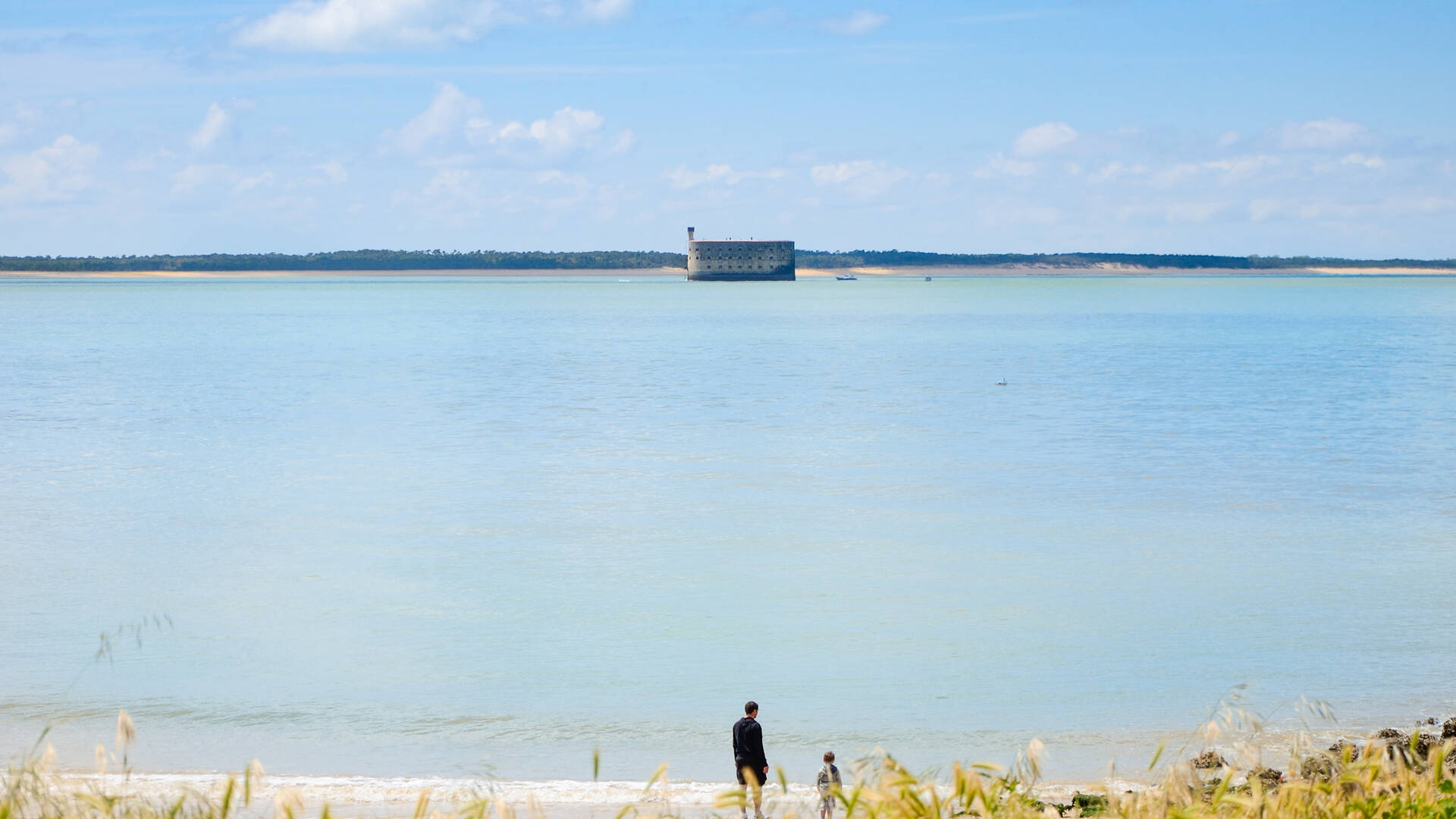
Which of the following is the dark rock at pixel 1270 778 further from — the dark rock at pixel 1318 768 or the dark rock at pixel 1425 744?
the dark rock at pixel 1425 744

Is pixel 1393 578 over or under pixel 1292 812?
under

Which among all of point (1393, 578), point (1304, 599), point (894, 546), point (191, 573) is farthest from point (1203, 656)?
point (191, 573)

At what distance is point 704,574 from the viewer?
18375 millimetres

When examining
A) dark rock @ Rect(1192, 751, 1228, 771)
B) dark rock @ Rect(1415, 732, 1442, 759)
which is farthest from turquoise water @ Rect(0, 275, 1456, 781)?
dark rock @ Rect(1415, 732, 1442, 759)

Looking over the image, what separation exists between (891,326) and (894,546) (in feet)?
318

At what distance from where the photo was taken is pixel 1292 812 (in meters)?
5.43

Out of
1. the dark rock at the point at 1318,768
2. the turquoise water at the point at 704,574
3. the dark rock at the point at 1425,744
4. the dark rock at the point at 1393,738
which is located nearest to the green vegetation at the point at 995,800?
the dark rock at the point at 1318,768

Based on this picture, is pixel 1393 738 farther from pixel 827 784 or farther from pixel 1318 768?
pixel 827 784

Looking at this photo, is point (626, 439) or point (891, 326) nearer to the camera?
point (626, 439)

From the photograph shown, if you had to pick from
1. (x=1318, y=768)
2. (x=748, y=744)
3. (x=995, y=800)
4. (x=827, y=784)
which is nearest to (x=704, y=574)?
(x=748, y=744)

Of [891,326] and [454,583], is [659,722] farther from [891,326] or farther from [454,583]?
[891,326]

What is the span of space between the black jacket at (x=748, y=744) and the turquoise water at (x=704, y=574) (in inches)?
56.9

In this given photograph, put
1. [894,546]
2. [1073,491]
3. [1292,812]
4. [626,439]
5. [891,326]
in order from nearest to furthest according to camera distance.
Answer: [1292,812] < [894,546] < [1073,491] < [626,439] < [891,326]

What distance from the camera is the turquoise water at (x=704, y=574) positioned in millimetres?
12445
